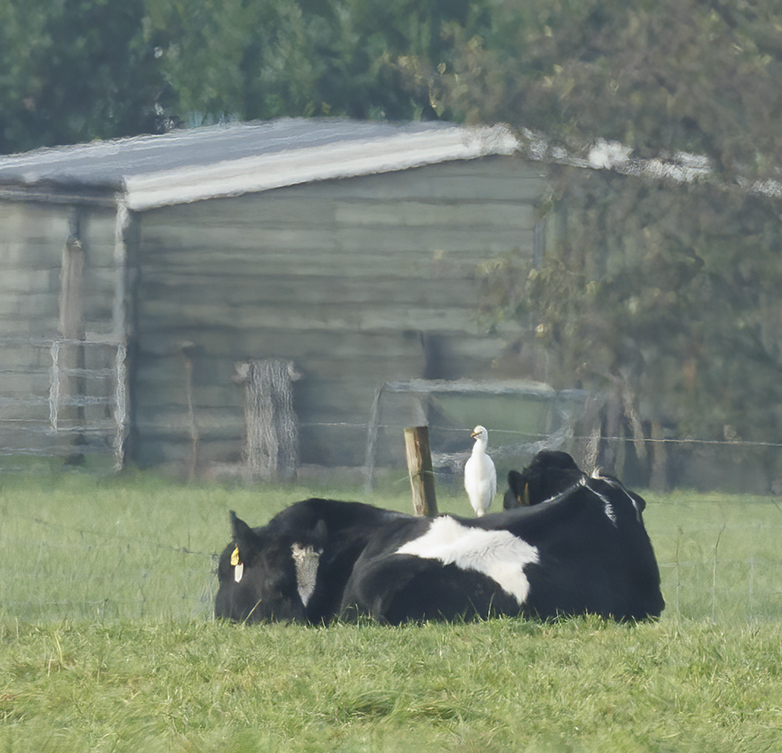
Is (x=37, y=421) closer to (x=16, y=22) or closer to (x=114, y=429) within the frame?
(x=114, y=429)

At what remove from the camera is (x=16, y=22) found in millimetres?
28266

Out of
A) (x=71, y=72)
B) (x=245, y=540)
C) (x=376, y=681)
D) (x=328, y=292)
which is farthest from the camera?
(x=71, y=72)

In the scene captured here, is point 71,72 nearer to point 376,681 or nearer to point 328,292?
point 328,292

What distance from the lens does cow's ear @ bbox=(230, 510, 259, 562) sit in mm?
6738

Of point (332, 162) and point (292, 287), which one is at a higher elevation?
point (332, 162)

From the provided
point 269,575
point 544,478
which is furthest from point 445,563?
point 544,478

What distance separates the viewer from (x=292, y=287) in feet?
54.2

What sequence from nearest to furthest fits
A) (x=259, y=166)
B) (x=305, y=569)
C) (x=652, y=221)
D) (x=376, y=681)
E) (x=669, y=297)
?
(x=376, y=681), (x=305, y=569), (x=669, y=297), (x=652, y=221), (x=259, y=166)

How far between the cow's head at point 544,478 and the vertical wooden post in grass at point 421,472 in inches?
40.2

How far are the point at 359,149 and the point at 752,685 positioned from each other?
1223 centimetres

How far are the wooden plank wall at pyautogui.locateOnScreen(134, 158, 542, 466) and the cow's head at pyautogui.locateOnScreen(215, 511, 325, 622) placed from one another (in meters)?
9.39

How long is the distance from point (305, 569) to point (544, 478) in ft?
4.92

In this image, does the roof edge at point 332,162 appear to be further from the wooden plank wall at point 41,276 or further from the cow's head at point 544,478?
the cow's head at point 544,478

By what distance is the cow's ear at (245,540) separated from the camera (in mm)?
6738
